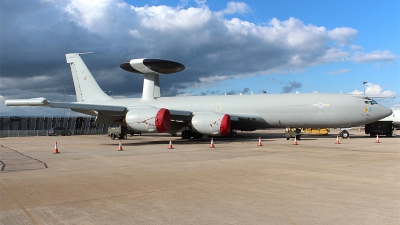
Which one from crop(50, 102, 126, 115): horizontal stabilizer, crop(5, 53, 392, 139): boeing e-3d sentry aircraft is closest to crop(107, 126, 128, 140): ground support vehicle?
crop(5, 53, 392, 139): boeing e-3d sentry aircraft

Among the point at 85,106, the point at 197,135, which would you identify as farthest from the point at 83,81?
the point at 197,135

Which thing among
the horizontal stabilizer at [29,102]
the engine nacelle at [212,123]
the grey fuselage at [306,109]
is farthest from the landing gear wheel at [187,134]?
the horizontal stabilizer at [29,102]

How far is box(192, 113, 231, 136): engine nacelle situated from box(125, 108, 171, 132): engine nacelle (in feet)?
8.88

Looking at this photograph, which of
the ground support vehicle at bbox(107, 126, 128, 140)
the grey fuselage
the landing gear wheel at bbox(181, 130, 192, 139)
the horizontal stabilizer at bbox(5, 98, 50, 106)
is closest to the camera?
the horizontal stabilizer at bbox(5, 98, 50, 106)

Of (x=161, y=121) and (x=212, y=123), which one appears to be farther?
(x=212, y=123)

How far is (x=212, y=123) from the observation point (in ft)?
86.1

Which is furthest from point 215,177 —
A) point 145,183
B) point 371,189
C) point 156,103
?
point 156,103

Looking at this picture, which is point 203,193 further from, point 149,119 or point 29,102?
point 29,102

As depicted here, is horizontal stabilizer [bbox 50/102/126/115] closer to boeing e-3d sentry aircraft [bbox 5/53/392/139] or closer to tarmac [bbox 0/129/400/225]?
boeing e-3d sentry aircraft [bbox 5/53/392/139]

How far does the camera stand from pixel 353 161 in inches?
553

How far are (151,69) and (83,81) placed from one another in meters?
7.50

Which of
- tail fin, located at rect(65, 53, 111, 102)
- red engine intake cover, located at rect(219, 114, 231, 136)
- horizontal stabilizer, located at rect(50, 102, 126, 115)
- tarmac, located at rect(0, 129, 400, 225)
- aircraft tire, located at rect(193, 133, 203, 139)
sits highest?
tail fin, located at rect(65, 53, 111, 102)

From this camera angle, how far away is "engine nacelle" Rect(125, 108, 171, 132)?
24750 millimetres

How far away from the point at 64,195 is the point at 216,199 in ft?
11.7
